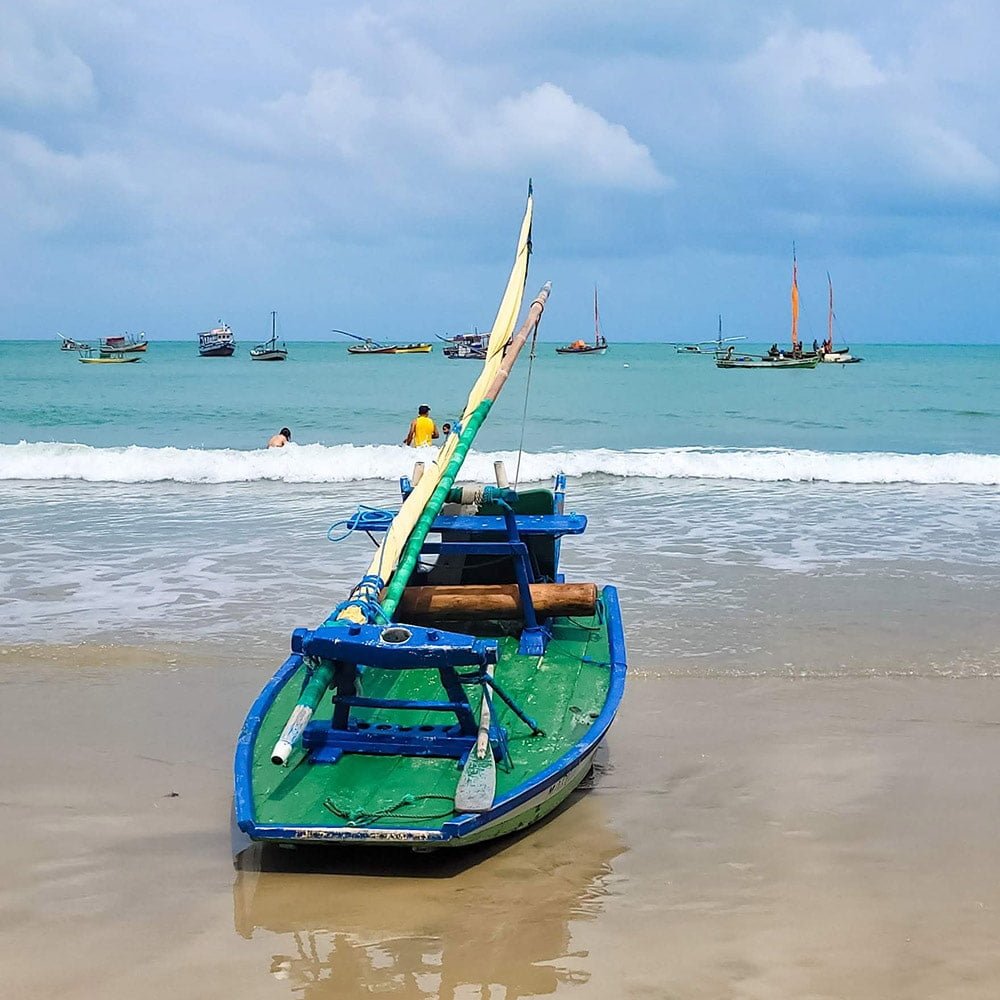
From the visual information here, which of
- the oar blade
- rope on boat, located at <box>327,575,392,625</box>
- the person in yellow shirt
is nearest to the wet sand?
the oar blade

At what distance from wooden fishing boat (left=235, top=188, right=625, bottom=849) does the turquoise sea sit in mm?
726

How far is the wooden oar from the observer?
14.8 feet

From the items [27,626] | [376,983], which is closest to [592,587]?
[376,983]

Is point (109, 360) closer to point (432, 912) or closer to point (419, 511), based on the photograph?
point (419, 511)

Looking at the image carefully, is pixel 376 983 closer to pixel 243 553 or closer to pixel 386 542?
pixel 386 542

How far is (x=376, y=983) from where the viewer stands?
3965mm

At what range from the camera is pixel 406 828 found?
4457 millimetres

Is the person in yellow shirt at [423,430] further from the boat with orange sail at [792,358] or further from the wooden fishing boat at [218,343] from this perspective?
the wooden fishing boat at [218,343]

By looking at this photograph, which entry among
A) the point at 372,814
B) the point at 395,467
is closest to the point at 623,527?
the point at 395,467

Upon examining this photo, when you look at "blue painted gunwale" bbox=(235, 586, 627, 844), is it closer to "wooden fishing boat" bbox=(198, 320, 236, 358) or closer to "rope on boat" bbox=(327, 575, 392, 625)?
"rope on boat" bbox=(327, 575, 392, 625)

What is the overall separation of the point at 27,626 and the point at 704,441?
2277cm

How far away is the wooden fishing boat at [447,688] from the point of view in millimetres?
4562

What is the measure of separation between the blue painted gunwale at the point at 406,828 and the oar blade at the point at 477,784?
0.04 meters

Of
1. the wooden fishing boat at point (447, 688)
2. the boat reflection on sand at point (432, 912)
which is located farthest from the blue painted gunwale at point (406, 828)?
the boat reflection on sand at point (432, 912)
